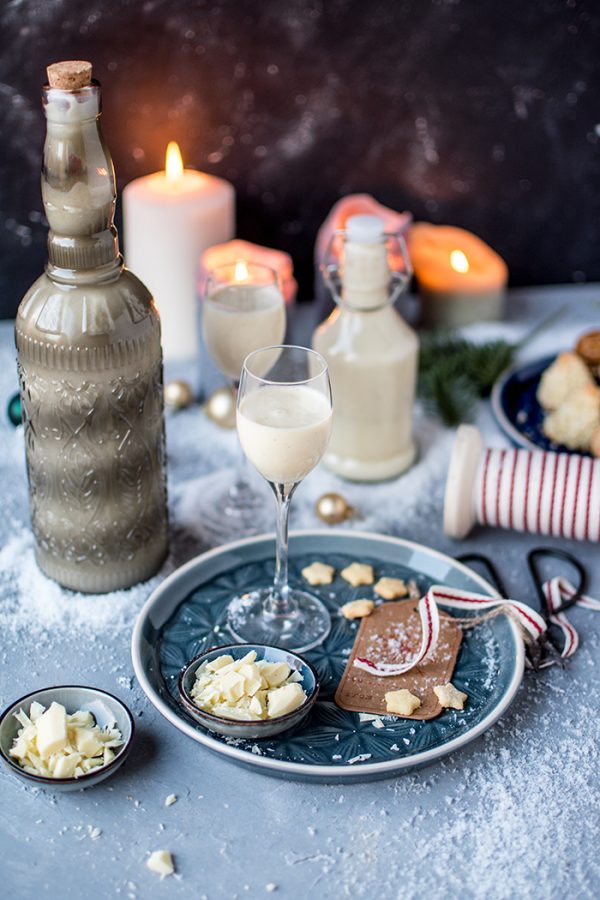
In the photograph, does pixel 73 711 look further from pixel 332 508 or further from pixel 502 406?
pixel 502 406

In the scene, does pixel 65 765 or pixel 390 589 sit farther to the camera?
pixel 390 589

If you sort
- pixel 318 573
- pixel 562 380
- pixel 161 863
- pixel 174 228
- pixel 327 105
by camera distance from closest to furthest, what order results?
pixel 161 863
pixel 318 573
pixel 562 380
pixel 174 228
pixel 327 105

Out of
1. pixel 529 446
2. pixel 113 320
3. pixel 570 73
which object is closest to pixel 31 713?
pixel 113 320

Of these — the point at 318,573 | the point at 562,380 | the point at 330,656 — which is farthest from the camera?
the point at 562,380

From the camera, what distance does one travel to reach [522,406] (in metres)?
1.35

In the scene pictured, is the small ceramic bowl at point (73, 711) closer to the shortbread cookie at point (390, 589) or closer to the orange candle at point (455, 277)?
the shortbread cookie at point (390, 589)

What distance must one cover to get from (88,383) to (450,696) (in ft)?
1.35

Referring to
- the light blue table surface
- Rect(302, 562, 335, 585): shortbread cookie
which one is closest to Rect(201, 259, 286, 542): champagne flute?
Rect(302, 562, 335, 585): shortbread cookie

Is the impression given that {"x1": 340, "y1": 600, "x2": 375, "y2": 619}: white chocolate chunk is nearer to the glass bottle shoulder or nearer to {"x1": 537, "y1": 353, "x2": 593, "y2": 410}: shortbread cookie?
the glass bottle shoulder

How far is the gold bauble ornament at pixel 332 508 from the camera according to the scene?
1.14m

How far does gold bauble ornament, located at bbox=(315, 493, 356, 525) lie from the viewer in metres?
1.14

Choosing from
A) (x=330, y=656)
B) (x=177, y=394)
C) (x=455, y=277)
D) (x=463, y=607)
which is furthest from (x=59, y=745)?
(x=455, y=277)

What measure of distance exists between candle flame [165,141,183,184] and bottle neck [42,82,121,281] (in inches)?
20.2

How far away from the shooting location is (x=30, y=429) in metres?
0.98
